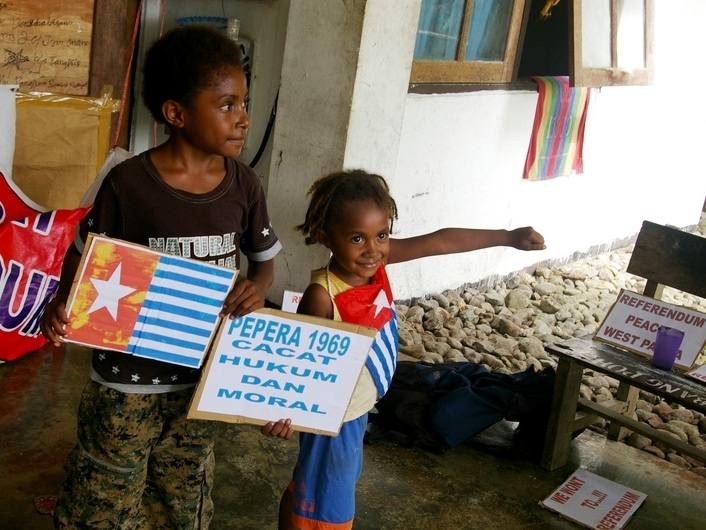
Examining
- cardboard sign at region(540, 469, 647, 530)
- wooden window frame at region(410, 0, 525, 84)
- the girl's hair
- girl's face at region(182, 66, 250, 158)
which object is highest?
wooden window frame at region(410, 0, 525, 84)

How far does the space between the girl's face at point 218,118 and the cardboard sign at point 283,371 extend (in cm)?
44

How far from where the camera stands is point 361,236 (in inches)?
93.8

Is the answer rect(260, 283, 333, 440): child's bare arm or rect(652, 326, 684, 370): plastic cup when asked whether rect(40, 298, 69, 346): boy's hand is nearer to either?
rect(260, 283, 333, 440): child's bare arm

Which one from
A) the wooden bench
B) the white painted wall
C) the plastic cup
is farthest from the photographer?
the white painted wall

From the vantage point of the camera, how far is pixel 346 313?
240 cm

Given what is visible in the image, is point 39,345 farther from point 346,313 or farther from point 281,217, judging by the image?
point 346,313

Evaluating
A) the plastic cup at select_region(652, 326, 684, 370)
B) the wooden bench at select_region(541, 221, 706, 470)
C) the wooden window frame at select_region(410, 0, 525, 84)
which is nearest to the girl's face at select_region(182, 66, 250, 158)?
the wooden bench at select_region(541, 221, 706, 470)

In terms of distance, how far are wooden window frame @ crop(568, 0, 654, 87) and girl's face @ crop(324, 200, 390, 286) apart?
366cm

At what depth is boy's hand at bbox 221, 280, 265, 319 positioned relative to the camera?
2.05 m

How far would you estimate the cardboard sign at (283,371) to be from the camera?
2.11 metres

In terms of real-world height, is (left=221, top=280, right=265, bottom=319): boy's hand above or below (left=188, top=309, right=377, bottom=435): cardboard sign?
above

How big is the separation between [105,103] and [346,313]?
2629 mm

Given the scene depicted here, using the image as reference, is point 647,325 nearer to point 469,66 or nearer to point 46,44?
point 469,66

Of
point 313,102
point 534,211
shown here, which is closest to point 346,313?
point 313,102
